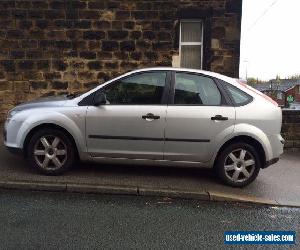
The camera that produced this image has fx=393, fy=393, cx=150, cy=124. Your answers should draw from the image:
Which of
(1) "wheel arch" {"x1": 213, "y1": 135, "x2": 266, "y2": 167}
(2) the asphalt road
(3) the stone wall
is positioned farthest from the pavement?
(3) the stone wall

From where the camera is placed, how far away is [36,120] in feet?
19.8

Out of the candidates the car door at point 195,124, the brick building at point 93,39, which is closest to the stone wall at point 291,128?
the brick building at point 93,39

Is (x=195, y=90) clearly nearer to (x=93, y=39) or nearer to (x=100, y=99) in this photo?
(x=100, y=99)

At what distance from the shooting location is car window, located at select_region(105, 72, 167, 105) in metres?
6.08

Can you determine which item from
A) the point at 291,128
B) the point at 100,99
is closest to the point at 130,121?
the point at 100,99

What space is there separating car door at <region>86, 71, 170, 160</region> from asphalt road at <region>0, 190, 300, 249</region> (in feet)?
2.71

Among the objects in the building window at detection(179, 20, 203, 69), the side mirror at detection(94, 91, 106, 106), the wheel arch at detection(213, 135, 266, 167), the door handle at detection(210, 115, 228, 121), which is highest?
the building window at detection(179, 20, 203, 69)

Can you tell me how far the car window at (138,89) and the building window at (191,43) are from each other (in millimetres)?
5240

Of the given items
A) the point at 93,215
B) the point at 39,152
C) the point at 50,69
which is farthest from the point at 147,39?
the point at 93,215

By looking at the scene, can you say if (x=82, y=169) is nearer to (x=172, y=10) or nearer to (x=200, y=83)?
(x=200, y=83)

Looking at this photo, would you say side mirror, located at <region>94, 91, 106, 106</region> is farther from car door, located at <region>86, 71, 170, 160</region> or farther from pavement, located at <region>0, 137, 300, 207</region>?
pavement, located at <region>0, 137, 300, 207</region>

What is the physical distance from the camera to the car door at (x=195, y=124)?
5898 mm

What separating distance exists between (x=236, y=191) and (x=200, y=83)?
1.74m

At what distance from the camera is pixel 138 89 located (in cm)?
617
